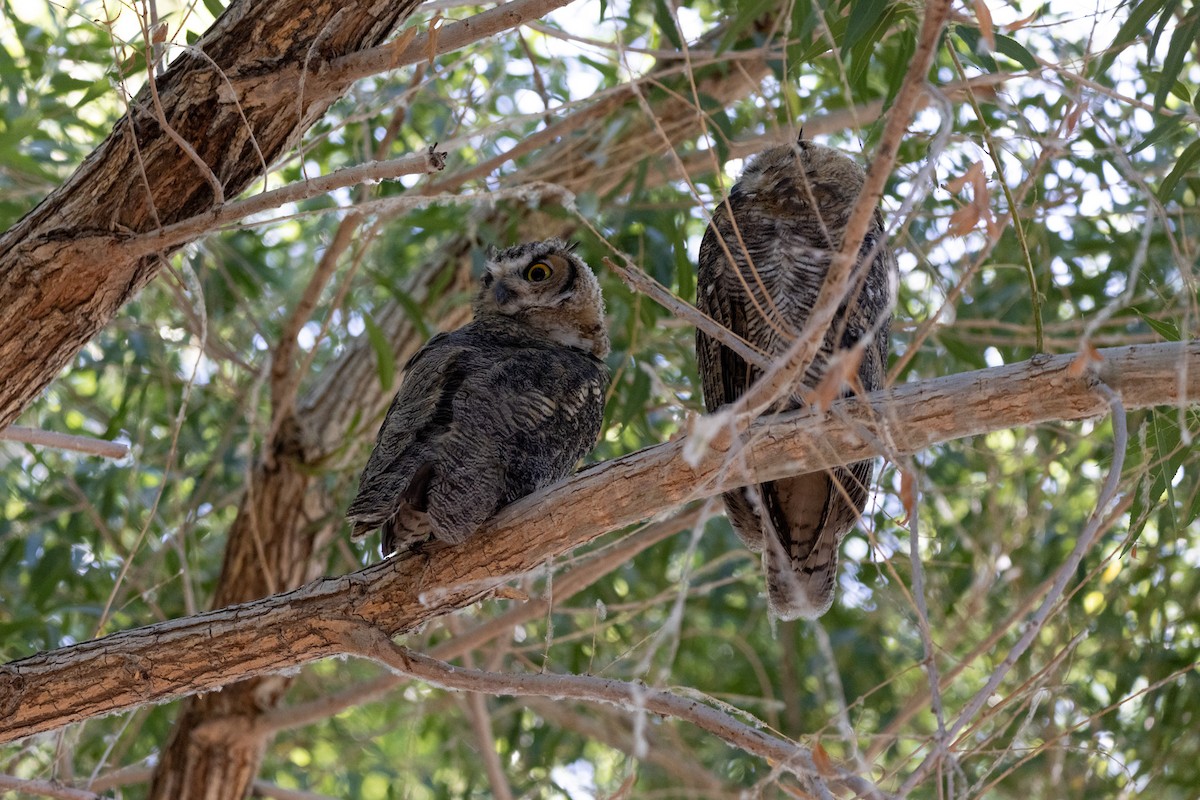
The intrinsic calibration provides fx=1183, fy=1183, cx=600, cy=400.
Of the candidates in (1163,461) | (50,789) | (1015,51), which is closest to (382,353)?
(50,789)

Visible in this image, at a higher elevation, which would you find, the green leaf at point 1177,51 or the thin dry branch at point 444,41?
the thin dry branch at point 444,41

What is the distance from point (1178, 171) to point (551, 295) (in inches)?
57.3

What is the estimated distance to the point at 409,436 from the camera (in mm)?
2355

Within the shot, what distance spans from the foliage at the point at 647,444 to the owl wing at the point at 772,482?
0.32 metres

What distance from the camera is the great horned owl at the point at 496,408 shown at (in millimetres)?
2201

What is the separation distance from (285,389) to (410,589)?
4.96ft

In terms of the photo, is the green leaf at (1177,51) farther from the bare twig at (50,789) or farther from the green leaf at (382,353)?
the bare twig at (50,789)

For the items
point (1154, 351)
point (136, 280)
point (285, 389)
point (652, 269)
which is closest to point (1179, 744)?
point (652, 269)

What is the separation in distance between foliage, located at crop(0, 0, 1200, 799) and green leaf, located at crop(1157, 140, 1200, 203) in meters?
0.59

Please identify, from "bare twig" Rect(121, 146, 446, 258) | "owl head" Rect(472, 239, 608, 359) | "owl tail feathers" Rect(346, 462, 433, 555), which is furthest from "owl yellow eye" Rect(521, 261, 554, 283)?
"bare twig" Rect(121, 146, 446, 258)

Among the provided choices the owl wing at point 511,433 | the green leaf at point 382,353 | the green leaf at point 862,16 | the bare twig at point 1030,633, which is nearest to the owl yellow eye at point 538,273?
the owl wing at point 511,433

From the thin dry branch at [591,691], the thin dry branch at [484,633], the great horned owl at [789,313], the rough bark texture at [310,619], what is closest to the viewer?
the thin dry branch at [591,691]

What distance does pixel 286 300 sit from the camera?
15.0ft

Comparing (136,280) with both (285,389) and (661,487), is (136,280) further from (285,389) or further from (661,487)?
(285,389)
